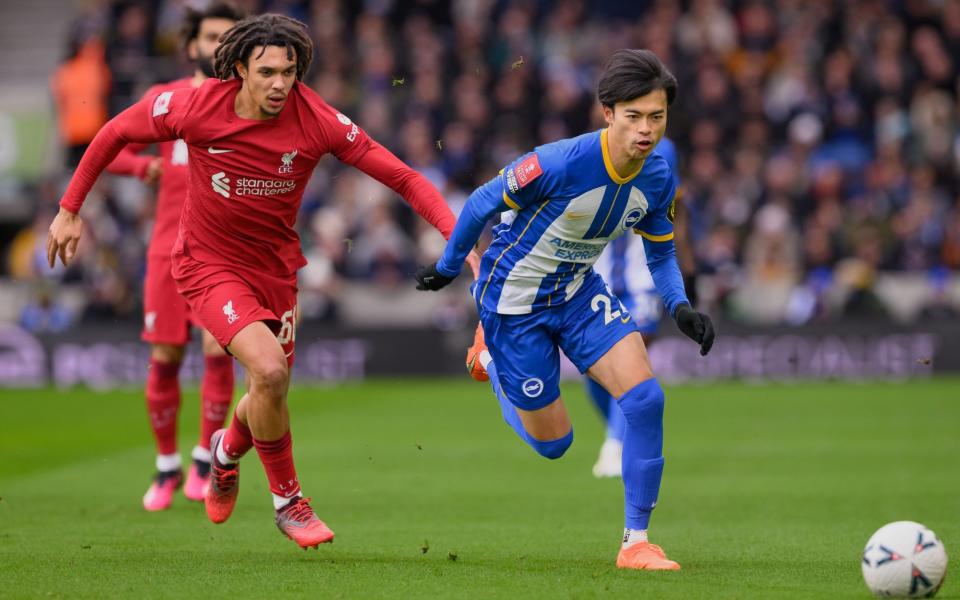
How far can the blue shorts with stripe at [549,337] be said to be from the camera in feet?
23.6

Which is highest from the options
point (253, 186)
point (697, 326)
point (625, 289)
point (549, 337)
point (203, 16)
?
point (203, 16)

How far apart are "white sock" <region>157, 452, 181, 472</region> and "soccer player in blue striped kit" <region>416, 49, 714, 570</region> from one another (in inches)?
120

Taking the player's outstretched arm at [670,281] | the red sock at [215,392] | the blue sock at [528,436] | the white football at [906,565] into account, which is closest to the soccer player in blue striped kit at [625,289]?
the red sock at [215,392]

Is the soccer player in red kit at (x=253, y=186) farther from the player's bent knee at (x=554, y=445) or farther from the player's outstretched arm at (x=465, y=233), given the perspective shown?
the player's bent knee at (x=554, y=445)

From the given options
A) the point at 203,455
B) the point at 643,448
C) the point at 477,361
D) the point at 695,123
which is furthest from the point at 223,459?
the point at 695,123

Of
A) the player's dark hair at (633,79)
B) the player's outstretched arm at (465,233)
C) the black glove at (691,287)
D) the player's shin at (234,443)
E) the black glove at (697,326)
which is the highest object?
the player's dark hair at (633,79)

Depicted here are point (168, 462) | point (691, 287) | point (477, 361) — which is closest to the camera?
point (477, 361)

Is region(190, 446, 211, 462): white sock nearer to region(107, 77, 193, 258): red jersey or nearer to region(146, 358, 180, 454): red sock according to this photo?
region(146, 358, 180, 454): red sock

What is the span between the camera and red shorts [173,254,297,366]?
731cm

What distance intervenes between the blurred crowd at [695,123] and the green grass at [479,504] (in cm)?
345

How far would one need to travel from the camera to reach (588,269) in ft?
24.2

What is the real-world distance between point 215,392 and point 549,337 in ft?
9.71

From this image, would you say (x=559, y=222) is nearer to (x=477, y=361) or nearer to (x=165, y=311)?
(x=477, y=361)

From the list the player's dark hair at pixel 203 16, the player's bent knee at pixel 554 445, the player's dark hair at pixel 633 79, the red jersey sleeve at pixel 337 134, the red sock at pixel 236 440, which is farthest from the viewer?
the player's dark hair at pixel 203 16
